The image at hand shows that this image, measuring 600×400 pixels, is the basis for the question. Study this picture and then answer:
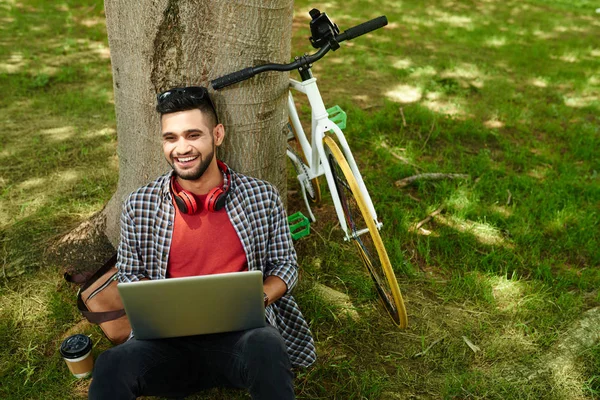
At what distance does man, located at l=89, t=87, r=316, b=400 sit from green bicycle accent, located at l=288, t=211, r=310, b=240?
2.73 feet

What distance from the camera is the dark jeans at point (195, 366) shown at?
1.98 metres

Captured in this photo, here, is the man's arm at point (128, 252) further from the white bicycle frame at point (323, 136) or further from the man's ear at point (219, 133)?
the white bicycle frame at point (323, 136)

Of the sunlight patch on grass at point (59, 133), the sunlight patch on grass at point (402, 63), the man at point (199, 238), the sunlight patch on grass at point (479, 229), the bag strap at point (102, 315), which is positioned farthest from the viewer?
the sunlight patch on grass at point (402, 63)

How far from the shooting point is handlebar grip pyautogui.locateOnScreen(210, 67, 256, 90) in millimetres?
2291

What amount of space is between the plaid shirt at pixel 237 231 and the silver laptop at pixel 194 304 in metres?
0.37

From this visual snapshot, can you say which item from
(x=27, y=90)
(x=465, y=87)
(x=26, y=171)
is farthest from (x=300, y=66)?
(x=27, y=90)

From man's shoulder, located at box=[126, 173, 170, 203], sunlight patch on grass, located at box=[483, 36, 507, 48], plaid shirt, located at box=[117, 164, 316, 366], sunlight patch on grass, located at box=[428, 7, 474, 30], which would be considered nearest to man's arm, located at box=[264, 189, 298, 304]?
plaid shirt, located at box=[117, 164, 316, 366]

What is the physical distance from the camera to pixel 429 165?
4363 millimetres

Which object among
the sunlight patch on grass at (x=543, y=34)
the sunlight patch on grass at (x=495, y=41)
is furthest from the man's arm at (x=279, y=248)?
the sunlight patch on grass at (x=543, y=34)

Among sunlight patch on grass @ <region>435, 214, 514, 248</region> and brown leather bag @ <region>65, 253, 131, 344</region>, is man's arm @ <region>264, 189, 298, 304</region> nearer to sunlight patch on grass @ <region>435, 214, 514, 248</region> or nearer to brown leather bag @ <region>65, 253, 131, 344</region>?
brown leather bag @ <region>65, 253, 131, 344</region>

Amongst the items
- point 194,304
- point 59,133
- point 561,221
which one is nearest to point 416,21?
point 561,221

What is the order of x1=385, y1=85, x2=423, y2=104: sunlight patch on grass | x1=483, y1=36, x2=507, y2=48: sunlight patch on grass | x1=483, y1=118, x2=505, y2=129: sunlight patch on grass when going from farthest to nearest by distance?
x1=483, y1=36, x2=507, y2=48: sunlight patch on grass, x1=385, y1=85, x2=423, y2=104: sunlight patch on grass, x1=483, y1=118, x2=505, y2=129: sunlight patch on grass

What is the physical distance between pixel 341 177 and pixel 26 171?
9.76ft

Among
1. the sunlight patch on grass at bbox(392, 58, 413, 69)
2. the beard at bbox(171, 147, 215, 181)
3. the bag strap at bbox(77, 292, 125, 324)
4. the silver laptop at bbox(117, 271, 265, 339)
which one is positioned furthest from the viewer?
the sunlight patch on grass at bbox(392, 58, 413, 69)
